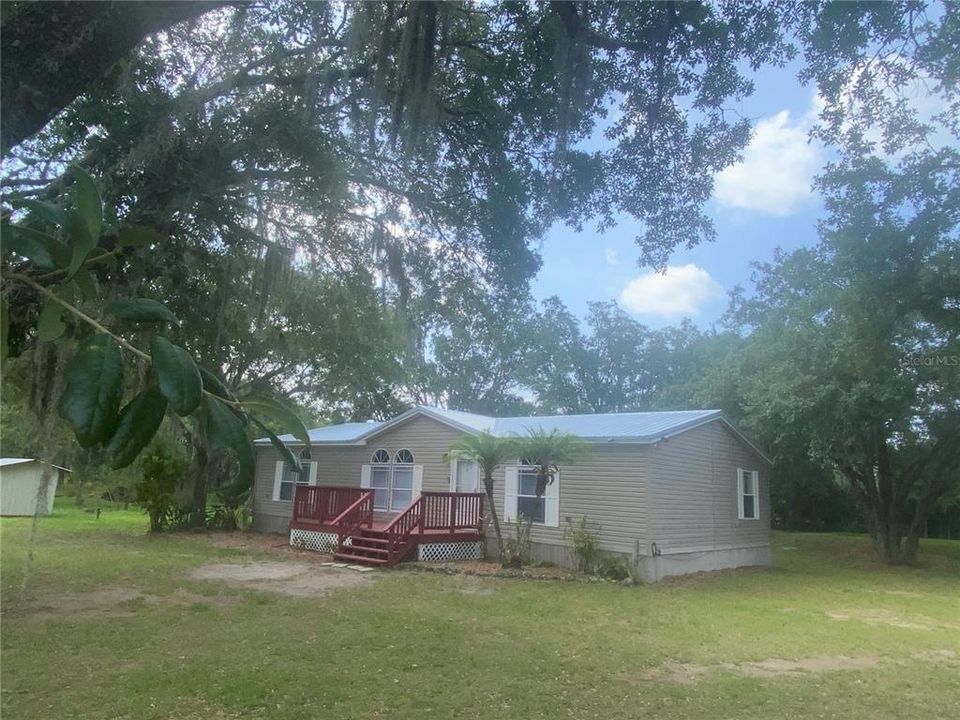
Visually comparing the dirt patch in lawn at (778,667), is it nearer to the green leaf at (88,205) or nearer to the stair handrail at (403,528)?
the green leaf at (88,205)

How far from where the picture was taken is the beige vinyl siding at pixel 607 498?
11.8m

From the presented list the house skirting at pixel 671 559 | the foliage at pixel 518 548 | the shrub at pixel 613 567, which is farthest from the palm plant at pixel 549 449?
the shrub at pixel 613 567

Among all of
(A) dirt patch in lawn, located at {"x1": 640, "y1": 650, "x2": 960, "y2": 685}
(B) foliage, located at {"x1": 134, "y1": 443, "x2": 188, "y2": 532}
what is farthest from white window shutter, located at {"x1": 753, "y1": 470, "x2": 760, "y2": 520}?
(B) foliage, located at {"x1": 134, "y1": 443, "x2": 188, "y2": 532}

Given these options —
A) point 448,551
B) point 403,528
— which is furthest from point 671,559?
point 403,528

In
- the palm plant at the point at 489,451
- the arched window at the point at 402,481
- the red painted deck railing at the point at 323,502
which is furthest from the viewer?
the arched window at the point at 402,481

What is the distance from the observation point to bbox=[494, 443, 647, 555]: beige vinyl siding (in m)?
11.8

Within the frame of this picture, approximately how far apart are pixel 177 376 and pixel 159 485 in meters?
17.0

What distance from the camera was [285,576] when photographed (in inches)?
410

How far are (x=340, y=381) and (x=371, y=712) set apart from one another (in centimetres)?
1207

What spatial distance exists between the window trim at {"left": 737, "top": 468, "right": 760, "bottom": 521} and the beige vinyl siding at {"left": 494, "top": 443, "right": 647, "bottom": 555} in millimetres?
4089

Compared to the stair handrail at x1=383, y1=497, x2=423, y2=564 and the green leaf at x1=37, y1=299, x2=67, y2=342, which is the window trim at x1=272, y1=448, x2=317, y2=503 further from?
the green leaf at x1=37, y1=299, x2=67, y2=342

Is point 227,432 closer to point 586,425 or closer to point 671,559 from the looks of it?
point 671,559

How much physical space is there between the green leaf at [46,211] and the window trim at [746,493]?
15.3 meters

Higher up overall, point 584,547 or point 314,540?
point 584,547
